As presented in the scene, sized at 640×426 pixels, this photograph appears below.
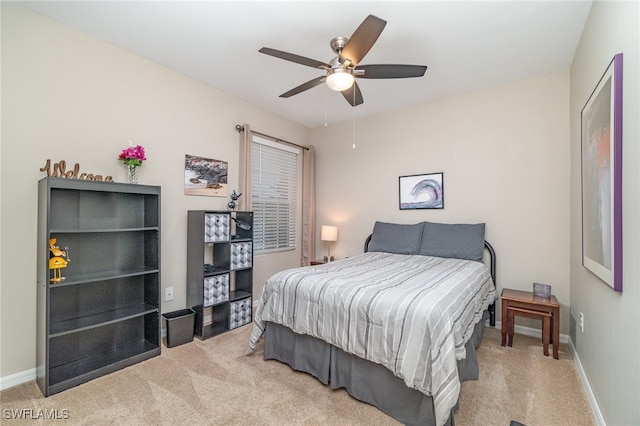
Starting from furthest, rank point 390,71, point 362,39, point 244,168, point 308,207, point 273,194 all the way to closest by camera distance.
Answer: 1. point 308,207
2. point 273,194
3. point 244,168
4. point 390,71
5. point 362,39

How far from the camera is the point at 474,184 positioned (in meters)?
3.51

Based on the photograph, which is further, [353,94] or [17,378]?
[353,94]

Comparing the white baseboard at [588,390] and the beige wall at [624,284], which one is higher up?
the beige wall at [624,284]

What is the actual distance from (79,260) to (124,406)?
48.9 inches

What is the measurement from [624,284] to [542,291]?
5.13 ft

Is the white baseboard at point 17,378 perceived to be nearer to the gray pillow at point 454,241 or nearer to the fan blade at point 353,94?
the fan blade at point 353,94

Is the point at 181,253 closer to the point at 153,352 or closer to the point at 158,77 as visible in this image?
the point at 153,352

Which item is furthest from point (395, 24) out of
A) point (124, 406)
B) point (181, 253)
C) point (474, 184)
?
point (124, 406)

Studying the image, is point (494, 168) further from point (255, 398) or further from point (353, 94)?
point (255, 398)

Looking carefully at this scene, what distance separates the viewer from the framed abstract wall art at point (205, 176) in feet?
10.6

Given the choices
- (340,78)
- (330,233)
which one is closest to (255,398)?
(340,78)

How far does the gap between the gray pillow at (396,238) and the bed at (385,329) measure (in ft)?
1.95

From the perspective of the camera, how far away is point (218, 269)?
326cm

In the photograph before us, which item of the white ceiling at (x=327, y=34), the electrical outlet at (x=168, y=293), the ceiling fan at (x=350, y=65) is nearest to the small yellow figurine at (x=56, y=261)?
the electrical outlet at (x=168, y=293)
